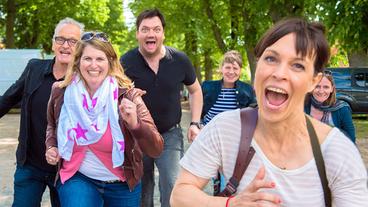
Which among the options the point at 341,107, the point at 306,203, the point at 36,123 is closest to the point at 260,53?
the point at 306,203

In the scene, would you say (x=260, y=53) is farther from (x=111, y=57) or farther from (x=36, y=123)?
(x=36, y=123)

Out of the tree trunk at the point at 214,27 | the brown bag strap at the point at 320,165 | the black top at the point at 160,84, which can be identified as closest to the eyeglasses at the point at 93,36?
the black top at the point at 160,84

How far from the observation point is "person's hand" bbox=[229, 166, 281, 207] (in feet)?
6.22

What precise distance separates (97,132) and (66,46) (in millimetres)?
891

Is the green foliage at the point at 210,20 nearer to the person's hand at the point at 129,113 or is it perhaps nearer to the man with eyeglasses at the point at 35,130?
the man with eyeglasses at the point at 35,130

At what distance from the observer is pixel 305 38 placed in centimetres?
201

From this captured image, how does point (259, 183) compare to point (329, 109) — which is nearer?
point (259, 183)

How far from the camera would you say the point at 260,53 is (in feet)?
6.91

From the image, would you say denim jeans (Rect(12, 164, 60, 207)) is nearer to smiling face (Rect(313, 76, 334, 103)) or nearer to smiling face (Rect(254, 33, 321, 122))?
smiling face (Rect(254, 33, 321, 122))

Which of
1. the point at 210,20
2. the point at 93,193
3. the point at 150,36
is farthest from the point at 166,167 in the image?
the point at 210,20

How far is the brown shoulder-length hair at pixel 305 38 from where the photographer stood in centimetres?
201

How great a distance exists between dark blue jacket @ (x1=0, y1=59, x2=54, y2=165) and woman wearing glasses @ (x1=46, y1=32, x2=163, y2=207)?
0.32 m

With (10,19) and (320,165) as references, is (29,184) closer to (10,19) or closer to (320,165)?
(320,165)

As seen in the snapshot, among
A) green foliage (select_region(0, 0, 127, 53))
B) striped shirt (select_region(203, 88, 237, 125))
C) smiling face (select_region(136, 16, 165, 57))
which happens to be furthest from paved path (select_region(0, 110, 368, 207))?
green foliage (select_region(0, 0, 127, 53))
